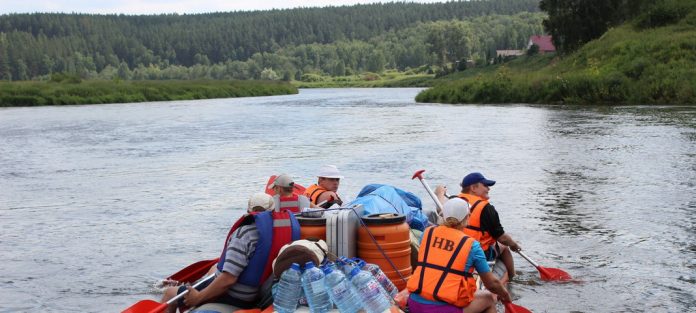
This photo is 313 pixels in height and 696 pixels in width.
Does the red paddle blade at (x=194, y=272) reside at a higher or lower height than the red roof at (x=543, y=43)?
lower

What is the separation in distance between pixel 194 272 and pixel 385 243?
2291mm

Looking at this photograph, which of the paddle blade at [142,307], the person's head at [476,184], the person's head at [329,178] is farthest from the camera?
the person's head at [329,178]

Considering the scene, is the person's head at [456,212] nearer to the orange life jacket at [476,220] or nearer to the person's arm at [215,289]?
the person's arm at [215,289]

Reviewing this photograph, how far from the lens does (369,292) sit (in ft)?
22.5

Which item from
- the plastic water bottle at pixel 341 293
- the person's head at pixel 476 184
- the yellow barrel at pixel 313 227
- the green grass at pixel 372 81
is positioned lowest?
the green grass at pixel 372 81

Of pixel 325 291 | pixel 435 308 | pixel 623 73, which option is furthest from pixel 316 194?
pixel 623 73

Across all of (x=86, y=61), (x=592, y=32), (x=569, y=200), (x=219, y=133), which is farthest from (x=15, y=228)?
(x=86, y=61)

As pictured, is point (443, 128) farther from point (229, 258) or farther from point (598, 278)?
point (229, 258)

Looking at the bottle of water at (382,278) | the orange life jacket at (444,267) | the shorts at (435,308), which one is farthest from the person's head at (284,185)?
the shorts at (435,308)

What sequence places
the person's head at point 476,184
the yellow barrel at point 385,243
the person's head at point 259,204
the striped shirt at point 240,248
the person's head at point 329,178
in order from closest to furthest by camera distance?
the striped shirt at point 240,248 < the person's head at point 259,204 < the yellow barrel at point 385,243 < the person's head at point 476,184 < the person's head at point 329,178

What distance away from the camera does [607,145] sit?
942 inches

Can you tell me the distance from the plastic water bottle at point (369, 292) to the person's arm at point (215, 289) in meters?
0.98

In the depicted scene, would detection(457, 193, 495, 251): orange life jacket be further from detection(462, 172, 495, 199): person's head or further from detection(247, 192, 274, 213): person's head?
detection(247, 192, 274, 213): person's head

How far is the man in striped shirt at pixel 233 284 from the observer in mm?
6930
